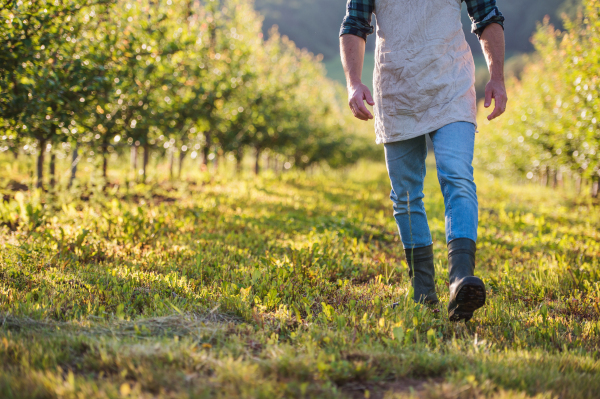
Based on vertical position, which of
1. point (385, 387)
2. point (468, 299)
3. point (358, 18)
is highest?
point (358, 18)

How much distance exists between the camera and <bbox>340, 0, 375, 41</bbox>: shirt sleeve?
2471mm

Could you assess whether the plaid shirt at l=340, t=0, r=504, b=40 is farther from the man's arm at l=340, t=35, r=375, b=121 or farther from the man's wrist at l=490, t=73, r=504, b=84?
the man's wrist at l=490, t=73, r=504, b=84

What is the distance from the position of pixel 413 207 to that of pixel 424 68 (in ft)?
2.71

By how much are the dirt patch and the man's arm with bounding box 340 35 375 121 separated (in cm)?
138

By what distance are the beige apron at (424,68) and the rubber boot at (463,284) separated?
0.68 metres

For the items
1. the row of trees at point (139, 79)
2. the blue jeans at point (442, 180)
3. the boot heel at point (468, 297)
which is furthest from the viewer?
the row of trees at point (139, 79)

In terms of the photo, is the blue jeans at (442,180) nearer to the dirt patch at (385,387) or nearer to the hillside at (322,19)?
the dirt patch at (385,387)

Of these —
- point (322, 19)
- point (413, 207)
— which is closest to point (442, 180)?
point (413, 207)

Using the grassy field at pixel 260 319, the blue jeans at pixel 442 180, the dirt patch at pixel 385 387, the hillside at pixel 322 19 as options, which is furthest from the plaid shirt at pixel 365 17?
the hillside at pixel 322 19

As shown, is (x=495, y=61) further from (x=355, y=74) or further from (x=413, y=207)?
(x=413, y=207)

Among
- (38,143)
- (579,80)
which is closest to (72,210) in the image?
(38,143)

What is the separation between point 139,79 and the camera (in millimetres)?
6590

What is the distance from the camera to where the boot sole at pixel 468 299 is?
1.87 metres

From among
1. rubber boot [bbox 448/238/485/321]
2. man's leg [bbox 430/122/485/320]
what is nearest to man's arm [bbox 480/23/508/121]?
man's leg [bbox 430/122/485/320]
